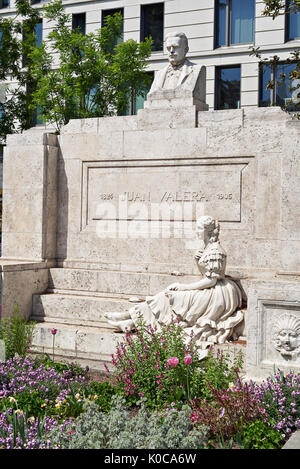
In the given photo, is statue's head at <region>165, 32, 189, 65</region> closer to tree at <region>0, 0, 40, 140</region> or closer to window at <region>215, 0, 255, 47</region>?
tree at <region>0, 0, 40, 140</region>

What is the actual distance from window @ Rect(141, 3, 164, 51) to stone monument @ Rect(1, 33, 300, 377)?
13462 mm

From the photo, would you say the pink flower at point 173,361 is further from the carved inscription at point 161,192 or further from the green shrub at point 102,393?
the carved inscription at point 161,192

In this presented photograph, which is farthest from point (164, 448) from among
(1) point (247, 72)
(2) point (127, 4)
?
(2) point (127, 4)

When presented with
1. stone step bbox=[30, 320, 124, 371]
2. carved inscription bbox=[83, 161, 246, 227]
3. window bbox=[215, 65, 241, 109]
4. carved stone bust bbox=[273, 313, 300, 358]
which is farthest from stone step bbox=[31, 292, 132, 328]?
window bbox=[215, 65, 241, 109]

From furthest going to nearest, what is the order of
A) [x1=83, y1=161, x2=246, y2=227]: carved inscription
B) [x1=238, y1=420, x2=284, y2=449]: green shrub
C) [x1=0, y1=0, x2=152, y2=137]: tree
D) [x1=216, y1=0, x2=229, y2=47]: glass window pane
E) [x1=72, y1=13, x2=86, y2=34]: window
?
[x1=72, y1=13, x2=86, y2=34]: window, [x1=216, y1=0, x2=229, y2=47]: glass window pane, [x1=0, y1=0, x2=152, y2=137]: tree, [x1=83, y1=161, x2=246, y2=227]: carved inscription, [x1=238, y1=420, x2=284, y2=449]: green shrub

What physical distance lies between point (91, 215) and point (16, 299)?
1991 millimetres

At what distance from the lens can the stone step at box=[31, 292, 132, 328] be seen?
9227 mm

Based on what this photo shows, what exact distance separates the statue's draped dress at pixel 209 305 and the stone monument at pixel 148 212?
0.07ft

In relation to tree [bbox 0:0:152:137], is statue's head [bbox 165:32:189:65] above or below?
below

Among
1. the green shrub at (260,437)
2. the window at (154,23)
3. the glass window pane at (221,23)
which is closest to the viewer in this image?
the green shrub at (260,437)

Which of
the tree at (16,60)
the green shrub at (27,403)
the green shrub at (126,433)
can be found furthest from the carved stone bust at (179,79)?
the tree at (16,60)

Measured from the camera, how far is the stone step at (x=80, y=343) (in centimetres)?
857

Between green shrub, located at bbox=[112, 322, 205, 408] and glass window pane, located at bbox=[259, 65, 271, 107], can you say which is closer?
green shrub, located at bbox=[112, 322, 205, 408]

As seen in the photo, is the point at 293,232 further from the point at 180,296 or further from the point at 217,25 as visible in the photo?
the point at 217,25
